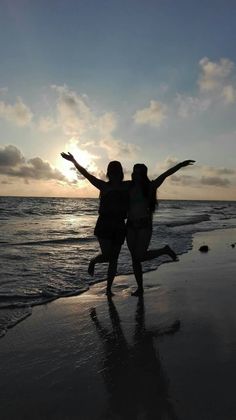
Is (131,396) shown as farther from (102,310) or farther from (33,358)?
(102,310)

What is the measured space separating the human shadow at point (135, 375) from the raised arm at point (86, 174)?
225cm

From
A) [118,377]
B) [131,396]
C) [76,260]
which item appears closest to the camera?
[131,396]

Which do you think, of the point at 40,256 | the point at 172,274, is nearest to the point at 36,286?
the point at 172,274

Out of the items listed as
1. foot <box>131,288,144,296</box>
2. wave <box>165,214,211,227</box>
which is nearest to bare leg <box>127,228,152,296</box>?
foot <box>131,288,144,296</box>

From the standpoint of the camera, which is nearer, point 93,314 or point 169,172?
point 93,314

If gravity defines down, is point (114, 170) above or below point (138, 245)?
above

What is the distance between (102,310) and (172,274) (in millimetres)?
2798

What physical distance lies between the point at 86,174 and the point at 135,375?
347 centimetres

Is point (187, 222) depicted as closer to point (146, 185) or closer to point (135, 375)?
point (146, 185)

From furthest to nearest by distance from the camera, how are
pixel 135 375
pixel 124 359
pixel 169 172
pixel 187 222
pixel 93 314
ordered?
pixel 187 222 < pixel 169 172 < pixel 93 314 < pixel 124 359 < pixel 135 375

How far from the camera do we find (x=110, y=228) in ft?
20.4

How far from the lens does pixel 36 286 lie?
6898 mm

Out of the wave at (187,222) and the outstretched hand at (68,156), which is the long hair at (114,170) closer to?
the outstretched hand at (68,156)

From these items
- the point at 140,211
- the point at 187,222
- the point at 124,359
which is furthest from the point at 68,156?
the point at 187,222
